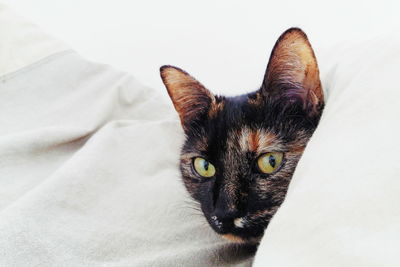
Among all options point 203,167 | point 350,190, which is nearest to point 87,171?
point 203,167

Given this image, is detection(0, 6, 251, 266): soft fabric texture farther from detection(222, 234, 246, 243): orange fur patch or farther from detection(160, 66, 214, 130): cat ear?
detection(160, 66, 214, 130): cat ear

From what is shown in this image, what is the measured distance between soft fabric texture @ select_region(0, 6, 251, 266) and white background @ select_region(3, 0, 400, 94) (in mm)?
226

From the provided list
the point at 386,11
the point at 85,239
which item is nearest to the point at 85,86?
the point at 85,239

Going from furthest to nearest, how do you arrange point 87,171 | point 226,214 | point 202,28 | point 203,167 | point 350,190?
point 202,28
point 87,171
point 203,167
point 226,214
point 350,190

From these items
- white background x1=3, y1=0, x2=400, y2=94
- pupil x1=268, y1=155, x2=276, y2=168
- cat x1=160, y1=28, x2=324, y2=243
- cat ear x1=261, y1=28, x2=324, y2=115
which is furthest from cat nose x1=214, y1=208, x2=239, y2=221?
white background x1=3, y1=0, x2=400, y2=94

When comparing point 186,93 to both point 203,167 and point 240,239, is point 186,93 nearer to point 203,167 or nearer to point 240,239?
point 203,167

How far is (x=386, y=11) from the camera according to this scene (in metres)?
1.07

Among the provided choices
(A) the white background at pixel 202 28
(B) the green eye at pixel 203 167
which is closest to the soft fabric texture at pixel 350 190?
(B) the green eye at pixel 203 167

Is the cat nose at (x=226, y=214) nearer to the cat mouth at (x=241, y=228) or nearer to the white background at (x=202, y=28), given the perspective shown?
the cat mouth at (x=241, y=228)

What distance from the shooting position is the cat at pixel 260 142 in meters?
0.62

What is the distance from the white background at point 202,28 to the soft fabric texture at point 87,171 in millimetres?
226

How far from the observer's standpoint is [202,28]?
1.36m

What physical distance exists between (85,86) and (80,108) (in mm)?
95

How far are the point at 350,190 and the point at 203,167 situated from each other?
39 centimetres
